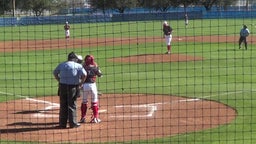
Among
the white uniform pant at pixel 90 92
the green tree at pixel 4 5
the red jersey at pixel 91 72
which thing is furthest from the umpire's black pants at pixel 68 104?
the green tree at pixel 4 5

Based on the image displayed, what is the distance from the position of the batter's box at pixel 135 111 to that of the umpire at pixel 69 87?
161 cm

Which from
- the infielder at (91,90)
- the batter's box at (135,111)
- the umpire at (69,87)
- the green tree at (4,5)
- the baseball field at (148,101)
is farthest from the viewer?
the green tree at (4,5)

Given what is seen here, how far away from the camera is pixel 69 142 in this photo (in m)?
10.7

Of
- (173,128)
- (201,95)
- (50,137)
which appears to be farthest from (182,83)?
(50,137)

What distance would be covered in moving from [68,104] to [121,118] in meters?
1.63

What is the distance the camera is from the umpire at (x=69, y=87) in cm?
1193

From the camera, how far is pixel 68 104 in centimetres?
1199

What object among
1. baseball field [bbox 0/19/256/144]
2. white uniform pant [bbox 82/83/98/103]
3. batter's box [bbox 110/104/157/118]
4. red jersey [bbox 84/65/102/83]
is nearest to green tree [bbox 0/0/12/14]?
baseball field [bbox 0/19/256/144]

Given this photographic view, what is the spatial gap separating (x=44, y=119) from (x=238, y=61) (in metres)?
14.2

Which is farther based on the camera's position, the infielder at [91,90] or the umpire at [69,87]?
the infielder at [91,90]

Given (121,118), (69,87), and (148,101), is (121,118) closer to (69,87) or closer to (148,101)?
(69,87)

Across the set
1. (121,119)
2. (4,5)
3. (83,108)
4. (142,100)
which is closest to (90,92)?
(83,108)

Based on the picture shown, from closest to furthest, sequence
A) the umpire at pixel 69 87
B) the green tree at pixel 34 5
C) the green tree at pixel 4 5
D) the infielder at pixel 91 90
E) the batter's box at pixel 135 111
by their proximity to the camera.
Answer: the umpire at pixel 69 87
the infielder at pixel 91 90
the batter's box at pixel 135 111
the green tree at pixel 34 5
the green tree at pixel 4 5

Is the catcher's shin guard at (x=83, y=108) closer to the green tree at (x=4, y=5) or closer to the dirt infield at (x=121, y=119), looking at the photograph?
the dirt infield at (x=121, y=119)
